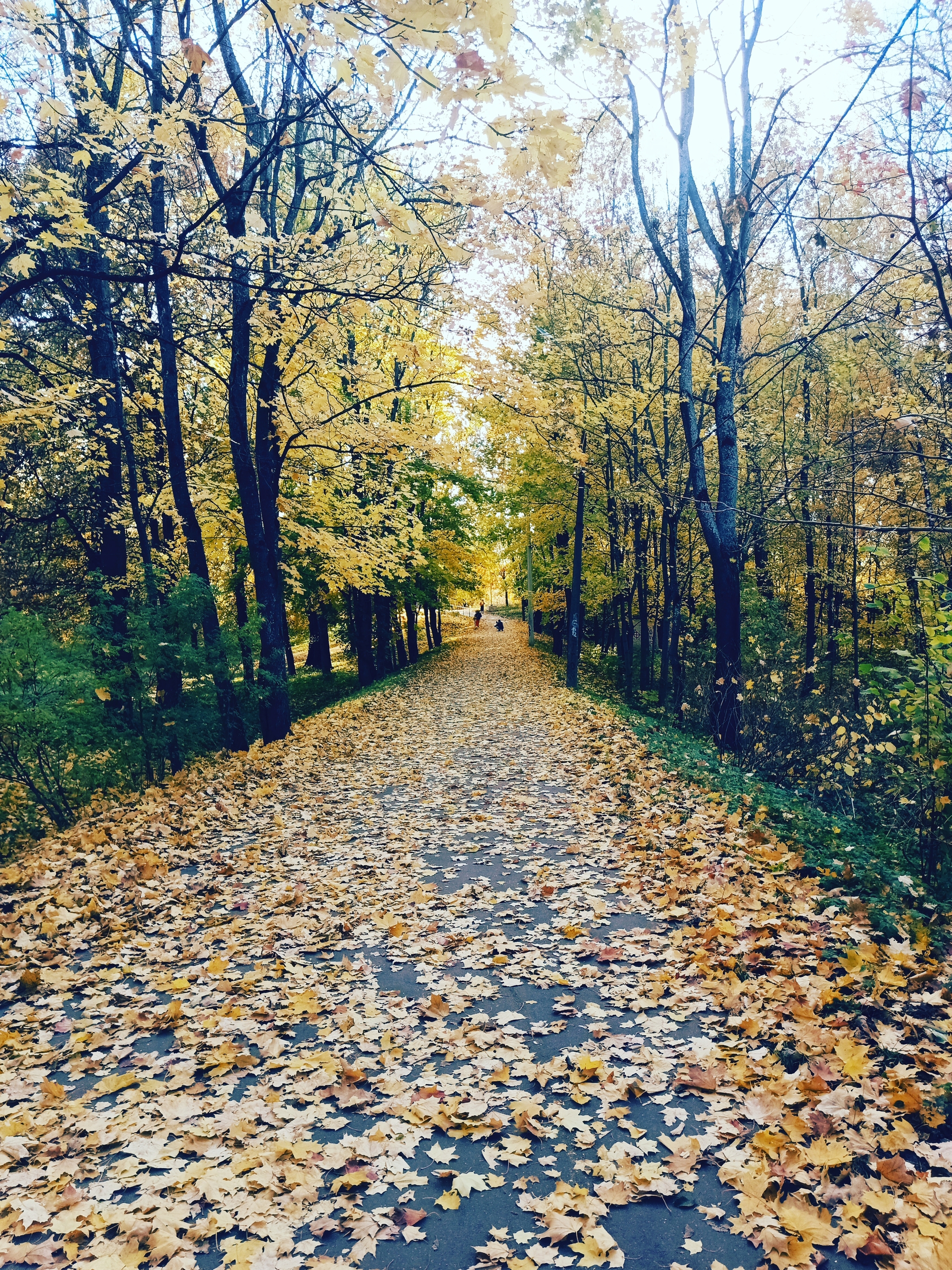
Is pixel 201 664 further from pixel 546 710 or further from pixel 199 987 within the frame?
pixel 546 710

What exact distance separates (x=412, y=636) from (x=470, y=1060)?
91.1 ft

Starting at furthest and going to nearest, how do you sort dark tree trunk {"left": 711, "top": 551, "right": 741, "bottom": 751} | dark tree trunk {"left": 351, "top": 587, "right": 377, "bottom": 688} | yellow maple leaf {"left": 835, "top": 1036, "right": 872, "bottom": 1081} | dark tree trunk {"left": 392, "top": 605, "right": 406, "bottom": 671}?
dark tree trunk {"left": 392, "top": 605, "right": 406, "bottom": 671}, dark tree trunk {"left": 351, "top": 587, "right": 377, "bottom": 688}, dark tree trunk {"left": 711, "top": 551, "right": 741, "bottom": 751}, yellow maple leaf {"left": 835, "top": 1036, "right": 872, "bottom": 1081}

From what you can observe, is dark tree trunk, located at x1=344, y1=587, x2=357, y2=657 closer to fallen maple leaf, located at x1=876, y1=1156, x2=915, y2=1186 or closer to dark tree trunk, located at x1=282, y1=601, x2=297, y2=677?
dark tree trunk, located at x1=282, y1=601, x2=297, y2=677

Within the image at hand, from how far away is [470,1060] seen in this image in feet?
12.1

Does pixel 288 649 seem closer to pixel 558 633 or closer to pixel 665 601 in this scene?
pixel 665 601

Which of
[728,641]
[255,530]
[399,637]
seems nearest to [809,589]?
[728,641]

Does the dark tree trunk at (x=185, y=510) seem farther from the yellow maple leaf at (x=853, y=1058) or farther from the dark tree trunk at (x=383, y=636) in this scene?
the dark tree trunk at (x=383, y=636)

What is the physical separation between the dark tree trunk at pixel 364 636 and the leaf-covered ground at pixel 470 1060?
14947 millimetres

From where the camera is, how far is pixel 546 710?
15.7 meters

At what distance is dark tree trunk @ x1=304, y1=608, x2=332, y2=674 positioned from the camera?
26.7m

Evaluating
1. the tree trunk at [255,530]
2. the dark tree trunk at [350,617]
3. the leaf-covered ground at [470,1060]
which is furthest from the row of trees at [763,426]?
the dark tree trunk at [350,617]

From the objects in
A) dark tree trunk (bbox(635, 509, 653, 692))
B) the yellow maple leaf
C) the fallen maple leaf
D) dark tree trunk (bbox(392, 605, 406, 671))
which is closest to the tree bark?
dark tree trunk (bbox(392, 605, 406, 671))

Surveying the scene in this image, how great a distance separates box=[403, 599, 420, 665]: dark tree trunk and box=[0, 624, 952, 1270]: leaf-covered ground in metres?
23.0

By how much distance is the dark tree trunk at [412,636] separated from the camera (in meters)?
30.0
